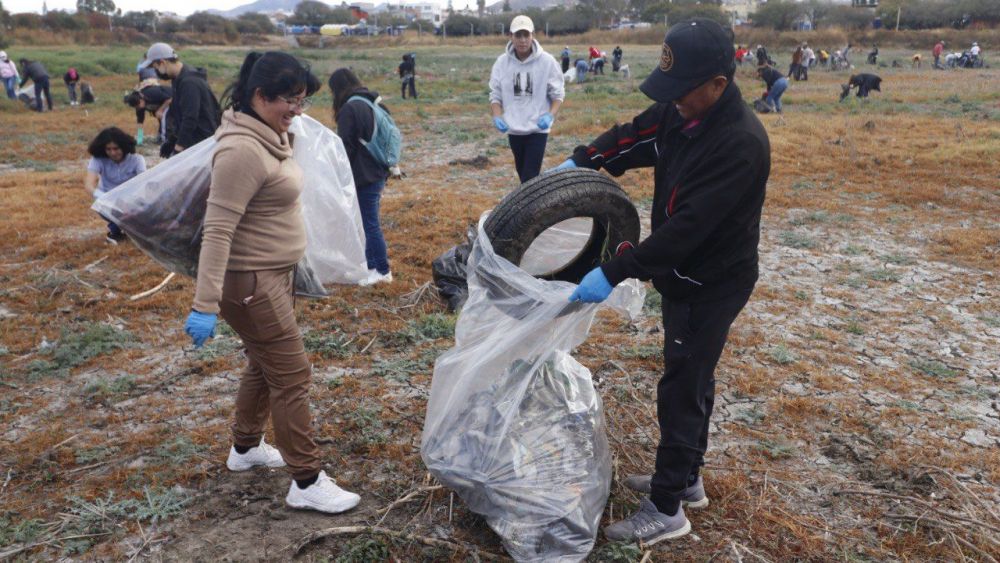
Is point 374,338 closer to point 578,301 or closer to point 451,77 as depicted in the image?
point 578,301

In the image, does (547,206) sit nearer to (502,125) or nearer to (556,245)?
(556,245)

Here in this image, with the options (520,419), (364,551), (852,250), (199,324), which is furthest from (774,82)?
(199,324)

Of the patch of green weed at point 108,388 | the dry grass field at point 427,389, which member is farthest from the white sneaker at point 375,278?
the patch of green weed at point 108,388

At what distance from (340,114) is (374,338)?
174 centimetres

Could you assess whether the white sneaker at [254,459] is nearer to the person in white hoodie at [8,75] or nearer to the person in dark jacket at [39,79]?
Answer: the person in dark jacket at [39,79]

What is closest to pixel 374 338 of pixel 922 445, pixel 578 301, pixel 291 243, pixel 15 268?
pixel 291 243

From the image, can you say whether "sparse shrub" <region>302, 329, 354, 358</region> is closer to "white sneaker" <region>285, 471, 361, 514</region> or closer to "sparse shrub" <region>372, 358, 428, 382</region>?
"sparse shrub" <region>372, 358, 428, 382</region>

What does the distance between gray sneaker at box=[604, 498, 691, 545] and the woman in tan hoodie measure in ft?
3.67

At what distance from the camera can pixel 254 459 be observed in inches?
129

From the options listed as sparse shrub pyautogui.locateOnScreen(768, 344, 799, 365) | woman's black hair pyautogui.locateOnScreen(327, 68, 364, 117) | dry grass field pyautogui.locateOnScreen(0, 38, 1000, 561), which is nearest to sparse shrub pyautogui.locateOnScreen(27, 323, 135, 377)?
dry grass field pyautogui.locateOnScreen(0, 38, 1000, 561)

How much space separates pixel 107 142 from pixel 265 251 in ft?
15.5

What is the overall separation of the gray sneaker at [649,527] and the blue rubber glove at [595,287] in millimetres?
936

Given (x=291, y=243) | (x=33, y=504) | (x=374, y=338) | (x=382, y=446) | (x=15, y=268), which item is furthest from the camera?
(x=15, y=268)

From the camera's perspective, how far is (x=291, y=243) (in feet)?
9.10
